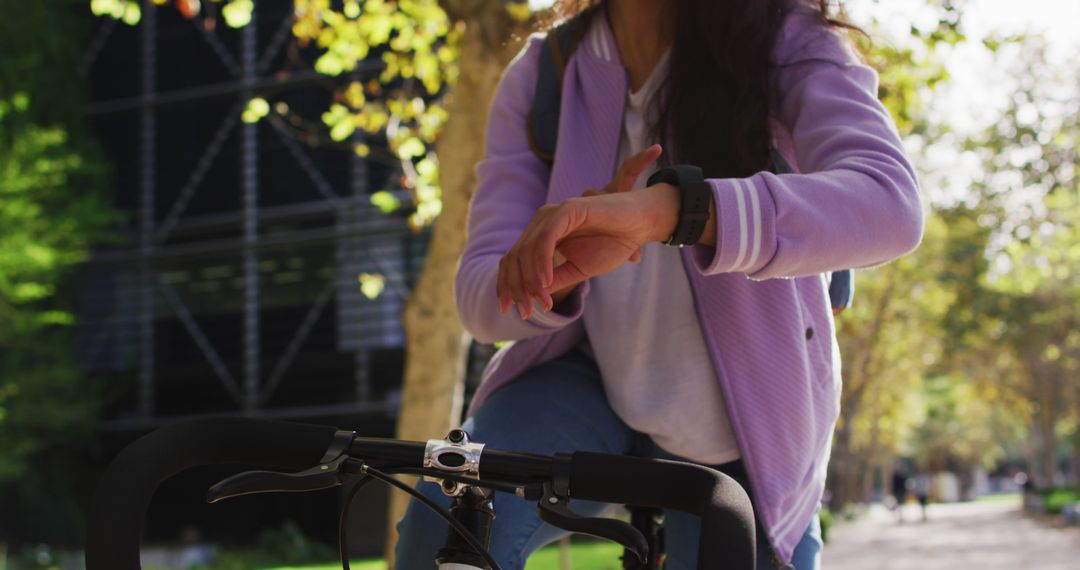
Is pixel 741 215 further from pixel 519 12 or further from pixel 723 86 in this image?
pixel 519 12

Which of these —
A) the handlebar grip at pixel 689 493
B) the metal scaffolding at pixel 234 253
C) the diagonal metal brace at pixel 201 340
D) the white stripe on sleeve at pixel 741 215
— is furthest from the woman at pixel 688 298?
the diagonal metal brace at pixel 201 340

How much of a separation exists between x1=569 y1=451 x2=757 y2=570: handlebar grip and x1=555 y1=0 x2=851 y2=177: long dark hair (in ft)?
3.03

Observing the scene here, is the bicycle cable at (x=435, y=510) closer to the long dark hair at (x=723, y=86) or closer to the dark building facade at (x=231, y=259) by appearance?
the long dark hair at (x=723, y=86)

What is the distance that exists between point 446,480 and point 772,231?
576 millimetres

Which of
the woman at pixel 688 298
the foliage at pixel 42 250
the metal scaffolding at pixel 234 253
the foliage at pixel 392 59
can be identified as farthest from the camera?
the metal scaffolding at pixel 234 253

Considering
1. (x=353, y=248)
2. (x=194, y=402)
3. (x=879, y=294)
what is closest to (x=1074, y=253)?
(x=879, y=294)

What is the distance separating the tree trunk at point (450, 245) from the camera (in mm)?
7297

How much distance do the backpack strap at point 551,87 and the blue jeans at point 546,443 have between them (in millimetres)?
418

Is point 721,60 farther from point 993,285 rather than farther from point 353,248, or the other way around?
point 993,285

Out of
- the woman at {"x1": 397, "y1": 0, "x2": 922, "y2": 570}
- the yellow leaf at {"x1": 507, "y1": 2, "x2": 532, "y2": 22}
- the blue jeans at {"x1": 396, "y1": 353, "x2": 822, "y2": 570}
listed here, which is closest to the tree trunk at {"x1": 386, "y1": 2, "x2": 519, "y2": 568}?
the yellow leaf at {"x1": 507, "y1": 2, "x2": 532, "y2": 22}

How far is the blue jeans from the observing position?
1.76 m

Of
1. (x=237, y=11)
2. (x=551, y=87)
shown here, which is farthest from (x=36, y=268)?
(x=551, y=87)

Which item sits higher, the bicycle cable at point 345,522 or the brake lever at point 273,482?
the brake lever at point 273,482

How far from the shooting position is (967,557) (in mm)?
19656
